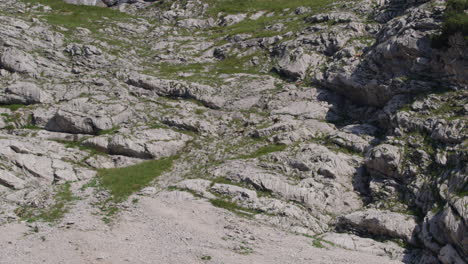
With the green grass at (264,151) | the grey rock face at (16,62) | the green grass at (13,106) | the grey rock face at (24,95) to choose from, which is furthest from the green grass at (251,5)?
the green grass at (264,151)

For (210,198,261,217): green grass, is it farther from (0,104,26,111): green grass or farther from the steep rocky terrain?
(0,104,26,111): green grass

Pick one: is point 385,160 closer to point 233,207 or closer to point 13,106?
point 233,207

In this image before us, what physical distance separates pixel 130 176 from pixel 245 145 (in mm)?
13243

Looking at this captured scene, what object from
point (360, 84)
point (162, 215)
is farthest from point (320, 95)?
point (162, 215)

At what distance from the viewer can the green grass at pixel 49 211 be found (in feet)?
77.5

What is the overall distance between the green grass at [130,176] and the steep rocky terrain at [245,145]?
22 centimetres

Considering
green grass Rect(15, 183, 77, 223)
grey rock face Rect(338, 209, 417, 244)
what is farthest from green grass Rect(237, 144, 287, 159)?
green grass Rect(15, 183, 77, 223)

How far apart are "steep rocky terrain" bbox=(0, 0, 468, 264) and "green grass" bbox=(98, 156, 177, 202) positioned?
22 centimetres

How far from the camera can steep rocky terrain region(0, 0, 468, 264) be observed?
70.5 ft

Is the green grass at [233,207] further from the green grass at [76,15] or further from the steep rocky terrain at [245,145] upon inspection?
the green grass at [76,15]

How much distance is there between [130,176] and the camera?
32.4 m

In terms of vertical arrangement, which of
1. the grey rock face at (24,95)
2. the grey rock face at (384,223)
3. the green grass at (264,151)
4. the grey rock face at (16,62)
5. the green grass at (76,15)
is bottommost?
the grey rock face at (384,223)

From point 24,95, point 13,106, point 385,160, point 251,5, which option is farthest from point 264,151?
point 251,5

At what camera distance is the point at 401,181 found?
27422mm
